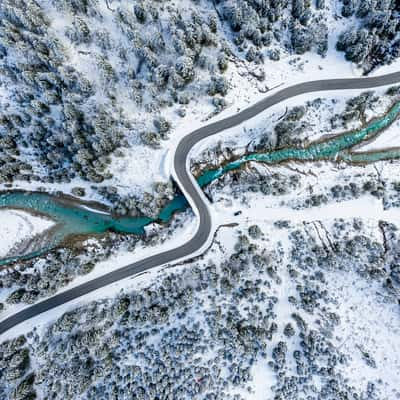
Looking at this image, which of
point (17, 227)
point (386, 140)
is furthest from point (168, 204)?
point (386, 140)

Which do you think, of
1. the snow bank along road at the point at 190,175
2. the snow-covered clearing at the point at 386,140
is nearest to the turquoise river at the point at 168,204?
the snow-covered clearing at the point at 386,140

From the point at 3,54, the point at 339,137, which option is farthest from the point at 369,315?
the point at 3,54

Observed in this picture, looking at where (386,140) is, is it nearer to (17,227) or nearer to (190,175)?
(190,175)

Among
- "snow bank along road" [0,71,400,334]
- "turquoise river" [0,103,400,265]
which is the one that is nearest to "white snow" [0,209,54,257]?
"turquoise river" [0,103,400,265]

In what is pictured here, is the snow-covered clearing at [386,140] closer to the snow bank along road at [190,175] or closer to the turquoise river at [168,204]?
the turquoise river at [168,204]

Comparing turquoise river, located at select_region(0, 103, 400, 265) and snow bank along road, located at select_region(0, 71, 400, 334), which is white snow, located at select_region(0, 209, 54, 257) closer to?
turquoise river, located at select_region(0, 103, 400, 265)

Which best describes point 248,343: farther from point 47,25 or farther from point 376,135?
point 47,25
